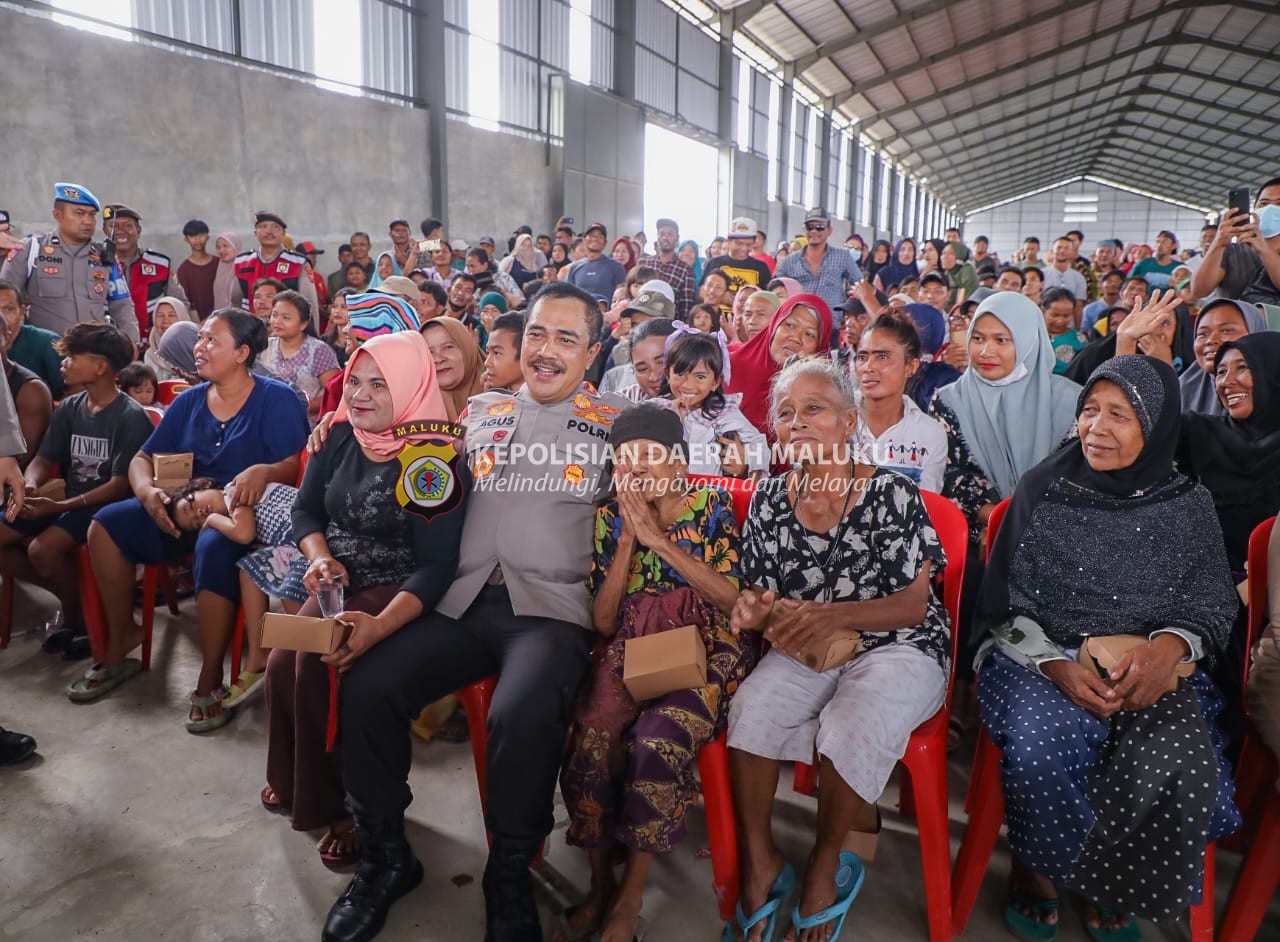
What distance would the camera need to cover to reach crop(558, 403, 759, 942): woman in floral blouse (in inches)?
66.6

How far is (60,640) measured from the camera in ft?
10.0

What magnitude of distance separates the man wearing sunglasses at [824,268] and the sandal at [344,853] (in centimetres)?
496

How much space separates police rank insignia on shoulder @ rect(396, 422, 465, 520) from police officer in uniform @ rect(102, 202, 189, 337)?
A: 4.43m

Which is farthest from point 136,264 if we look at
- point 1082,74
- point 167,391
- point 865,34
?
point 1082,74

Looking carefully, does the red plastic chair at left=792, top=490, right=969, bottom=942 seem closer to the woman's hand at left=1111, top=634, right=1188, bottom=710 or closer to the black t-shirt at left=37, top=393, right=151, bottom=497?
the woman's hand at left=1111, top=634, right=1188, bottom=710

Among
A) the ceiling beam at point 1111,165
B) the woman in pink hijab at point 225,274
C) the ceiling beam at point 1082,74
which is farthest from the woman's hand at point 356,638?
the ceiling beam at point 1111,165

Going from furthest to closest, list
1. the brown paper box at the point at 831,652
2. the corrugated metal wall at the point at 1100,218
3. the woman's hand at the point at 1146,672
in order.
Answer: the corrugated metal wall at the point at 1100,218, the brown paper box at the point at 831,652, the woman's hand at the point at 1146,672

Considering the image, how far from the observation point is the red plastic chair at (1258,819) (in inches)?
65.5

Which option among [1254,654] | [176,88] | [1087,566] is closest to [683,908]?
[1087,566]

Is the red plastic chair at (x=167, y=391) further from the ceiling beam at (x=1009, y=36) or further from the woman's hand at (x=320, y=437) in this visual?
the ceiling beam at (x=1009, y=36)

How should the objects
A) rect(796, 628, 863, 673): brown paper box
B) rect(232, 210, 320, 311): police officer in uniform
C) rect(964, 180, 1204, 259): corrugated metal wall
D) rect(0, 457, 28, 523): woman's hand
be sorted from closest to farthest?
rect(796, 628, 863, 673): brown paper box
rect(0, 457, 28, 523): woman's hand
rect(232, 210, 320, 311): police officer in uniform
rect(964, 180, 1204, 259): corrugated metal wall

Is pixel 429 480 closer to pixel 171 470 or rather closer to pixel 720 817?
pixel 720 817

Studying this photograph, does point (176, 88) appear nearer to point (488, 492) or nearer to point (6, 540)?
point (6, 540)

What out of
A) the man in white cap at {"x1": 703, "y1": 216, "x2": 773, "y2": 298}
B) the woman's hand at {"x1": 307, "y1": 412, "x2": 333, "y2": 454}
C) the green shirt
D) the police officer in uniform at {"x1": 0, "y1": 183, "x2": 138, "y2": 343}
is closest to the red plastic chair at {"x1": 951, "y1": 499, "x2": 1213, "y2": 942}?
the woman's hand at {"x1": 307, "y1": 412, "x2": 333, "y2": 454}
